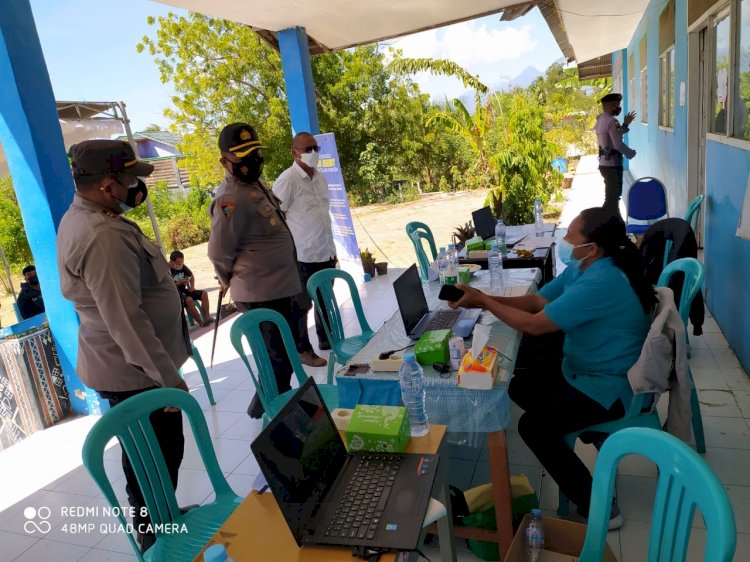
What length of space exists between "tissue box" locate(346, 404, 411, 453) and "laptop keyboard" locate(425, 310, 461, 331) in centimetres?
99

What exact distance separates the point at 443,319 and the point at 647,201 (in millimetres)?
3594

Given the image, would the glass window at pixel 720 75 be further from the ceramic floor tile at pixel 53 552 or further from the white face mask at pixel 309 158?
the ceramic floor tile at pixel 53 552

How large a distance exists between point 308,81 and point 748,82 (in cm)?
432

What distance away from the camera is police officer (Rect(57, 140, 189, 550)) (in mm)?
1911

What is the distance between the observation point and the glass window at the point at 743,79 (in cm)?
335

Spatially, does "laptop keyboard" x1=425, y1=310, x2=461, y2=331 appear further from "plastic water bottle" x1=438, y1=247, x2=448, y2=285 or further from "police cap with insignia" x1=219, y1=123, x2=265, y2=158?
"police cap with insignia" x1=219, y1=123, x2=265, y2=158

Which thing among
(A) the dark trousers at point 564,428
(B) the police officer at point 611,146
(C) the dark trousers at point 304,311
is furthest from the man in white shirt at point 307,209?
(B) the police officer at point 611,146

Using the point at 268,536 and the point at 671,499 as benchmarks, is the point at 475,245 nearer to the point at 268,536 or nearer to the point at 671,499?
the point at 671,499

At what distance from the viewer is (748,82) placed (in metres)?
3.37

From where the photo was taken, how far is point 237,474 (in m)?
2.96

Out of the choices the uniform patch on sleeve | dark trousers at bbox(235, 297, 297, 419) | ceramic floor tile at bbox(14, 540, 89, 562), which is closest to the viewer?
ceramic floor tile at bbox(14, 540, 89, 562)

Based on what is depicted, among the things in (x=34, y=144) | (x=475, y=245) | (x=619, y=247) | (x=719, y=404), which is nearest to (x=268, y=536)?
(x=619, y=247)

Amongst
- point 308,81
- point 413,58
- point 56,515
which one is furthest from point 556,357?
point 413,58

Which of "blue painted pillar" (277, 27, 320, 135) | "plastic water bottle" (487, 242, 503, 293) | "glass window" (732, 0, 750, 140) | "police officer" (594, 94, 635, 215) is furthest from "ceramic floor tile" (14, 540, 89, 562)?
"police officer" (594, 94, 635, 215)
